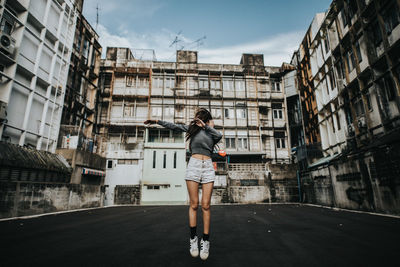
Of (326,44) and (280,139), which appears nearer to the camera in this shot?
(326,44)

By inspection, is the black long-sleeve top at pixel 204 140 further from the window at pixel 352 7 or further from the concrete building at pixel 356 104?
the window at pixel 352 7

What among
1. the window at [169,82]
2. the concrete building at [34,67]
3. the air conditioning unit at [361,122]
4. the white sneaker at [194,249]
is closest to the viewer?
the white sneaker at [194,249]

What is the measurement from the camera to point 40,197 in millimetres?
10383

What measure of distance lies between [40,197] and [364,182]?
15.9 meters

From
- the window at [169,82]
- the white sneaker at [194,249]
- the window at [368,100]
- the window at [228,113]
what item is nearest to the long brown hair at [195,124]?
the white sneaker at [194,249]

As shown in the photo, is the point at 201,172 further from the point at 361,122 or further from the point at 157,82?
the point at 157,82

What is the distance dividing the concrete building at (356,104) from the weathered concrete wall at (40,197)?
1561cm

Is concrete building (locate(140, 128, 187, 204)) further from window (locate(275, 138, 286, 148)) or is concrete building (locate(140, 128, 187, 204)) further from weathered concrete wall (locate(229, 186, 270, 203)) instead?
window (locate(275, 138, 286, 148))

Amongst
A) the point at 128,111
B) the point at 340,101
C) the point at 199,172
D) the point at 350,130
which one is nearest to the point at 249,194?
the point at 350,130

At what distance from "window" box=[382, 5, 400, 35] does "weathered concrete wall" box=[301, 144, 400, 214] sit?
247 inches

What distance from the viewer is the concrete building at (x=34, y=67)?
35.7 feet

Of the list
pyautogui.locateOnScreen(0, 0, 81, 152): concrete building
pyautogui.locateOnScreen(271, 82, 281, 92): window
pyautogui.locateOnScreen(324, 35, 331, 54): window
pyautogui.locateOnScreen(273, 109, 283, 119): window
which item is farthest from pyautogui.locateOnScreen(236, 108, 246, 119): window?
pyautogui.locateOnScreen(0, 0, 81, 152): concrete building

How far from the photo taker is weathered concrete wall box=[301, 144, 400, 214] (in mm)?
8328

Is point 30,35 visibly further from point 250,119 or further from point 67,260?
point 250,119
